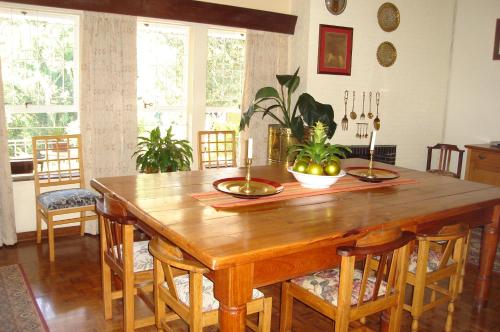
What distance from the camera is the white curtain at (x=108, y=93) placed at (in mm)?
3986

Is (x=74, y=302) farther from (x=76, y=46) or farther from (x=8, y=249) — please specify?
(x=76, y=46)

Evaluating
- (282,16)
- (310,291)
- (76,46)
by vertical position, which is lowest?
(310,291)

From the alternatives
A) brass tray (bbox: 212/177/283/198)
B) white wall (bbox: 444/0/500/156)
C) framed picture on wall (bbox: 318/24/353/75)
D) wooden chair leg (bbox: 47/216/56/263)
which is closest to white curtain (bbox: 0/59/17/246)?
wooden chair leg (bbox: 47/216/56/263)

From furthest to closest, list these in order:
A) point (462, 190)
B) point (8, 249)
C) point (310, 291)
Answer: point (8, 249) < point (462, 190) < point (310, 291)

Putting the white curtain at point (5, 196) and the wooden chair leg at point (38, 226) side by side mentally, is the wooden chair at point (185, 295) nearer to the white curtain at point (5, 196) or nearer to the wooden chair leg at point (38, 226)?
the wooden chair leg at point (38, 226)

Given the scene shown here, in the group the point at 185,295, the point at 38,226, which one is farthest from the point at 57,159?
the point at 185,295

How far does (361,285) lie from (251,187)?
84cm

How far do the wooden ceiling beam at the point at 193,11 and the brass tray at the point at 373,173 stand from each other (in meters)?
2.24

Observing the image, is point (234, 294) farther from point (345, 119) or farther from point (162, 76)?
point (345, 119)

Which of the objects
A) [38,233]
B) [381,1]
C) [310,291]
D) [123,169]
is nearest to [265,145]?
[123,169]

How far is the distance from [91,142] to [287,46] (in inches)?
94.6

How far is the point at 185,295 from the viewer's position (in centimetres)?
206

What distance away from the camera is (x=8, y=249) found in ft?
12.5

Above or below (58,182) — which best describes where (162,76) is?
above
